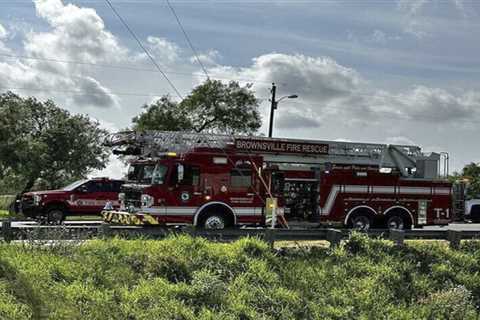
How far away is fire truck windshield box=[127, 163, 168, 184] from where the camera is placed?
17672mm

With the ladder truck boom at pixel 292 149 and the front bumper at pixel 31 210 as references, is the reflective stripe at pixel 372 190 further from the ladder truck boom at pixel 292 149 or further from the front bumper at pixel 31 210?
the front bumper at pixel 31 210

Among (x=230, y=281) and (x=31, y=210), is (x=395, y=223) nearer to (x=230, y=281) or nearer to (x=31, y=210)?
(x=230, y=281)

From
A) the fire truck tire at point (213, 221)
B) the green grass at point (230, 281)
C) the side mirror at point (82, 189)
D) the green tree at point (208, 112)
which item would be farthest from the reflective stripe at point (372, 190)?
the green tree at point (208, 112)

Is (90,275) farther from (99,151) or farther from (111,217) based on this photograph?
(99,151)

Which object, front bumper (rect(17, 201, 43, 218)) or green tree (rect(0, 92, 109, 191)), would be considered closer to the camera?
front bumper (rect(17, 201, 43, 218))

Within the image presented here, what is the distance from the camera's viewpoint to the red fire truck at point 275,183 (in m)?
17.7

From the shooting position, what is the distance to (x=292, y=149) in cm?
1955

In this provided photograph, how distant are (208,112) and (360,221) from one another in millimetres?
20977

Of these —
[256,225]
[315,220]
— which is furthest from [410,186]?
[256,225]

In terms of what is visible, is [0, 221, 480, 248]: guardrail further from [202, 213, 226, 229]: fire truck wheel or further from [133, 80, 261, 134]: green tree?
[133, 80, 261, 134]: green tree

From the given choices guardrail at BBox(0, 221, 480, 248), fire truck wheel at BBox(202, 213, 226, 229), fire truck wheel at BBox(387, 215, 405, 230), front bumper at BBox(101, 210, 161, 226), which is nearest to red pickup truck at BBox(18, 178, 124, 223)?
front bumper at BBox(101, 210, 161, 226)

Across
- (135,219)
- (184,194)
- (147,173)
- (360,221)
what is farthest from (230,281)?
(360,221)

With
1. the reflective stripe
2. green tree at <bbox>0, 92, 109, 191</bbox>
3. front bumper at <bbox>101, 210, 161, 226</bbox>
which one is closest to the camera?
front bumper at <bbox>101, 210, 161, 226</bbox>

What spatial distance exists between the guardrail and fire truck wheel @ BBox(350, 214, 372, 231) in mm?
5955
